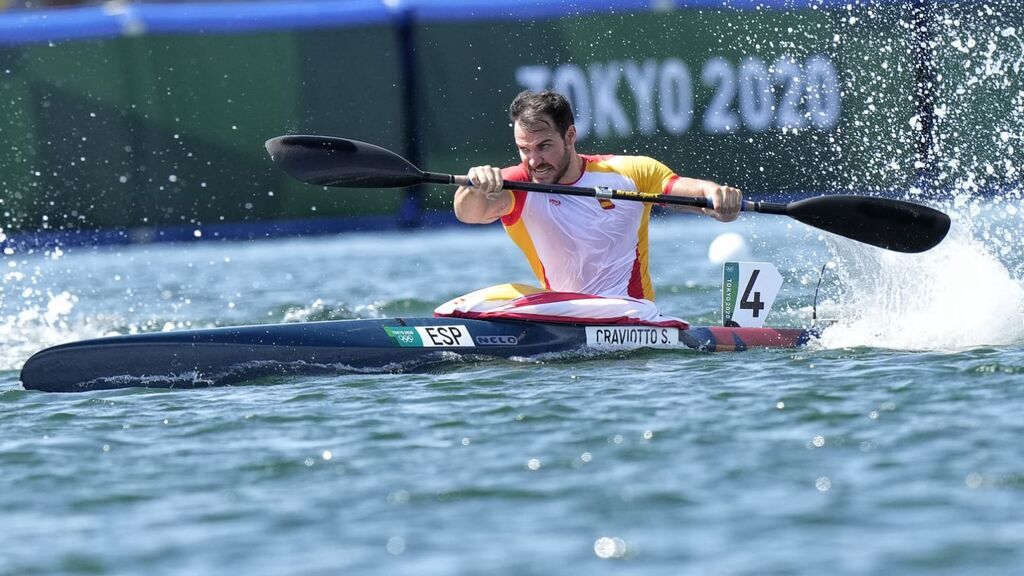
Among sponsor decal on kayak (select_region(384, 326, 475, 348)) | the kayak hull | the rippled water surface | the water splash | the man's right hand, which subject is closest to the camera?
the rippled water surface

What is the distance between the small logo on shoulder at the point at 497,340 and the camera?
733 cm

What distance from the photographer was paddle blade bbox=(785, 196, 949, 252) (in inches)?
309

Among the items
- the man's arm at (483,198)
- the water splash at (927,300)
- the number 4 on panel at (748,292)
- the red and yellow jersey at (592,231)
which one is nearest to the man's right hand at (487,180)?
the man's arm at (483,198)

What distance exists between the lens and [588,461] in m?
5.10

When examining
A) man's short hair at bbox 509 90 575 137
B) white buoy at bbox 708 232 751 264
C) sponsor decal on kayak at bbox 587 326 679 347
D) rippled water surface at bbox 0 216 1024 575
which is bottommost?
rippled water surface at bbox 0 216 1024 575

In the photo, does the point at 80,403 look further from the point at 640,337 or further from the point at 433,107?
the point at 433,107

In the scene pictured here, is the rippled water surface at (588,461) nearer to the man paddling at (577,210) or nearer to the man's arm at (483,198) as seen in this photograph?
the man paddling at (577,210)

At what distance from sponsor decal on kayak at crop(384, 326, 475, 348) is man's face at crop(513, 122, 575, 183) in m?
0.82

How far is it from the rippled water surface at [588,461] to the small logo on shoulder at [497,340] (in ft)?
0.86

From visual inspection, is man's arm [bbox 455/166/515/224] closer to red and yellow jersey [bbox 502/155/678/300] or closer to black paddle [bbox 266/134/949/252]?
red and yellow jersey [bbox 502/155/678/300]

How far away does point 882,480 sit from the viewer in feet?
15.4

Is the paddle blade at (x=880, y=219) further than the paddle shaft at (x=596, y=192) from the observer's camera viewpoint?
Yes

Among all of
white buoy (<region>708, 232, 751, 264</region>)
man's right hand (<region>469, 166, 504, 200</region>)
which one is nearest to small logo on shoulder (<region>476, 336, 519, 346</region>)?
man's right hand (<region>469, 166, 504, 200</region>)

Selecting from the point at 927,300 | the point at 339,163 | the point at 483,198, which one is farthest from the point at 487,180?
the point at 927,300
